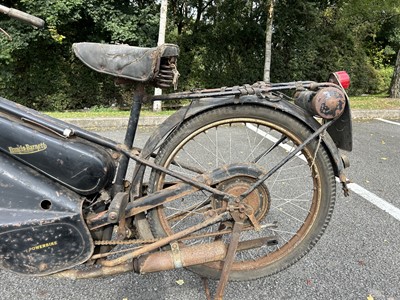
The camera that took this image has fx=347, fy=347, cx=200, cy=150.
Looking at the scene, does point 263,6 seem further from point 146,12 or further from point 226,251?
point 226,251

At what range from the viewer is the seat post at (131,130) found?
170 cm

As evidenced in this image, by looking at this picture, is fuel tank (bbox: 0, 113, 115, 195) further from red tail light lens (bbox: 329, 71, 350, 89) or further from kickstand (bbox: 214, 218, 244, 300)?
red tail light lens (bbox: 329, 71, 350, 89)

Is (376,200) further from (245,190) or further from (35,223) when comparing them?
(35,223)

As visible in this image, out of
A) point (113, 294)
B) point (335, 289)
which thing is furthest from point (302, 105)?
point (113, 294)

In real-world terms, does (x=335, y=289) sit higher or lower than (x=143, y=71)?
lower

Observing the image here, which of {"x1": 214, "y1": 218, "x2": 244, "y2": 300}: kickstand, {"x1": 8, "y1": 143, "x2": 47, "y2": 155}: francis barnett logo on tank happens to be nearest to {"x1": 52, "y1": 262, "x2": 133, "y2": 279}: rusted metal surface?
{"x1": 214, "y1": 218, "x2": 244, "y2": 300}: kickstand

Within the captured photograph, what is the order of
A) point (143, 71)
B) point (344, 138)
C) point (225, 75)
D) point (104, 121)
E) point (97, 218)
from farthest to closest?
1. point (225, 75)
2. point (104, 121)
3. point (344, 138)
4. point (97, 218)
5. point (143, 71)

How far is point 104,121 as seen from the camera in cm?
646

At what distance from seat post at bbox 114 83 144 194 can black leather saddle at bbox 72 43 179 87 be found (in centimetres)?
10

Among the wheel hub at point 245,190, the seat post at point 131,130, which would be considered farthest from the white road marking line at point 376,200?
the seat post at point 131,130

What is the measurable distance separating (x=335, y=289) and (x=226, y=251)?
82 cm

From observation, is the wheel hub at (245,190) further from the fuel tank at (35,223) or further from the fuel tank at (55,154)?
the fuel tank at (35,223)

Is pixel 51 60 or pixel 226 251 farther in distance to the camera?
pixel 51 60

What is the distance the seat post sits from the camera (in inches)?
66.7
